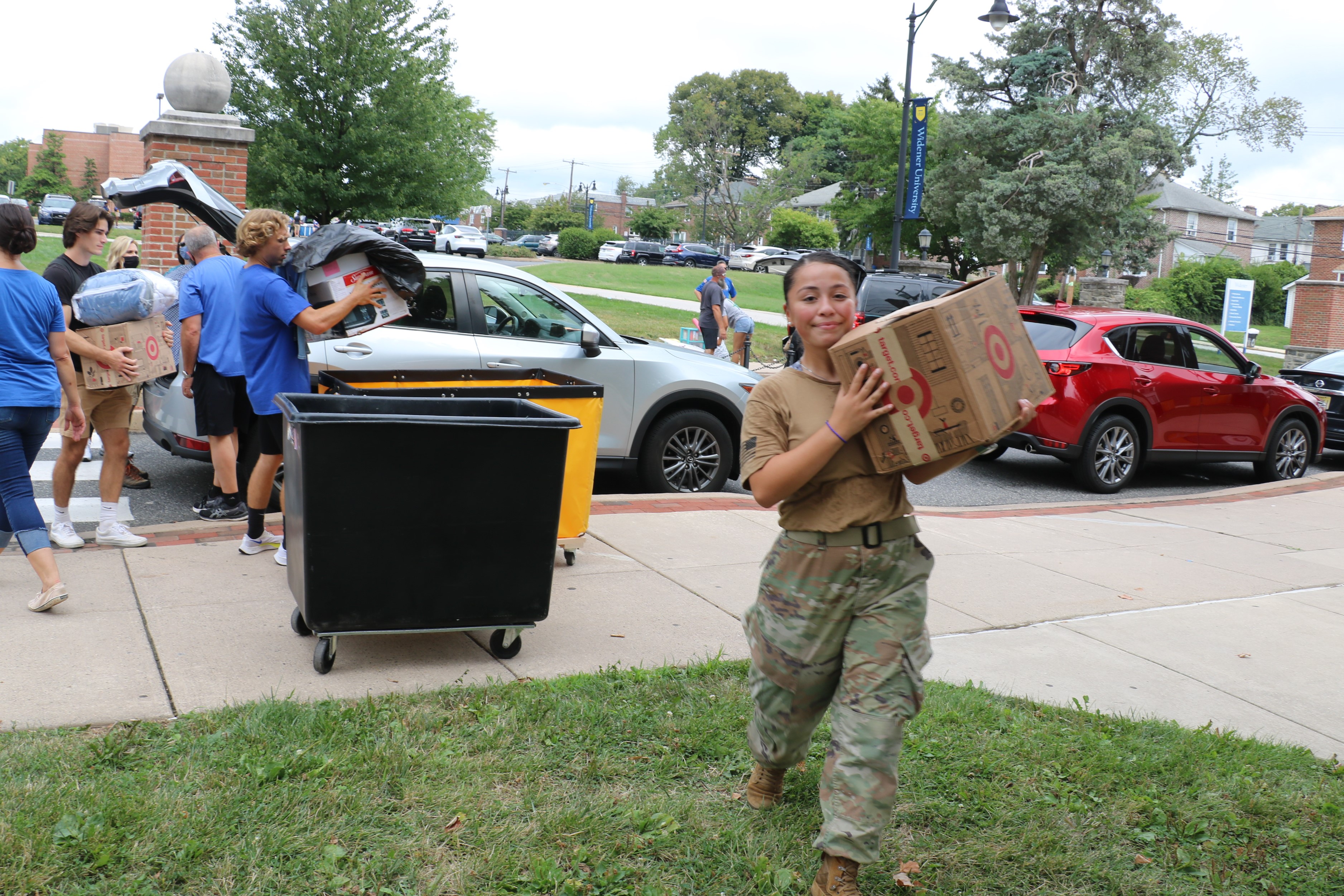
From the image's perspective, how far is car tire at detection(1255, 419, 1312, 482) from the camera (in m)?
11.6

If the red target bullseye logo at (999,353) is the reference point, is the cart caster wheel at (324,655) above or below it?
below

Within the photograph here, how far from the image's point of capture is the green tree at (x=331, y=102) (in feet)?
53.5

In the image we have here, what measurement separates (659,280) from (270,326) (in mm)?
38065

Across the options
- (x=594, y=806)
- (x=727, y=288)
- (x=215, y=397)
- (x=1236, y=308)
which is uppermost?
(x=1236, y=308)

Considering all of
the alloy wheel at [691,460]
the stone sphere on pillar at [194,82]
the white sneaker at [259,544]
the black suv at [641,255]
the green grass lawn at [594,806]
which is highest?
the black suv at [641,255]

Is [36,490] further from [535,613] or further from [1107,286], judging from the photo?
[1107,286]

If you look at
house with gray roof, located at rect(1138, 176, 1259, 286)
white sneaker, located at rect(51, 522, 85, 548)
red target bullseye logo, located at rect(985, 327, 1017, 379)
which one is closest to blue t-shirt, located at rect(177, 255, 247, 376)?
white sneaker, located at rect(51, 522, 85, 548)

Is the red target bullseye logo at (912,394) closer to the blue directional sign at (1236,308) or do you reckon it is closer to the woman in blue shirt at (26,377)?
the woman in blue shirt at (26,377)

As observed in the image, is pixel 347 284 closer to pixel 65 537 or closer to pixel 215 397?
pixel 215 397

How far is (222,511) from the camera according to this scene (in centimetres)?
679

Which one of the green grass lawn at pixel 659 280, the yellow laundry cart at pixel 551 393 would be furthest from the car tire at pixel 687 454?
the green grass lawn at pixel 659 280

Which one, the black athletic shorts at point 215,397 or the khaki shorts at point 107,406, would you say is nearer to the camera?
the khaki shorts at point 107,406

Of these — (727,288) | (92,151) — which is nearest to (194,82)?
(727,288)

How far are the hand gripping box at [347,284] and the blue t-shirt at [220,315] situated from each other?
90 centimetres
